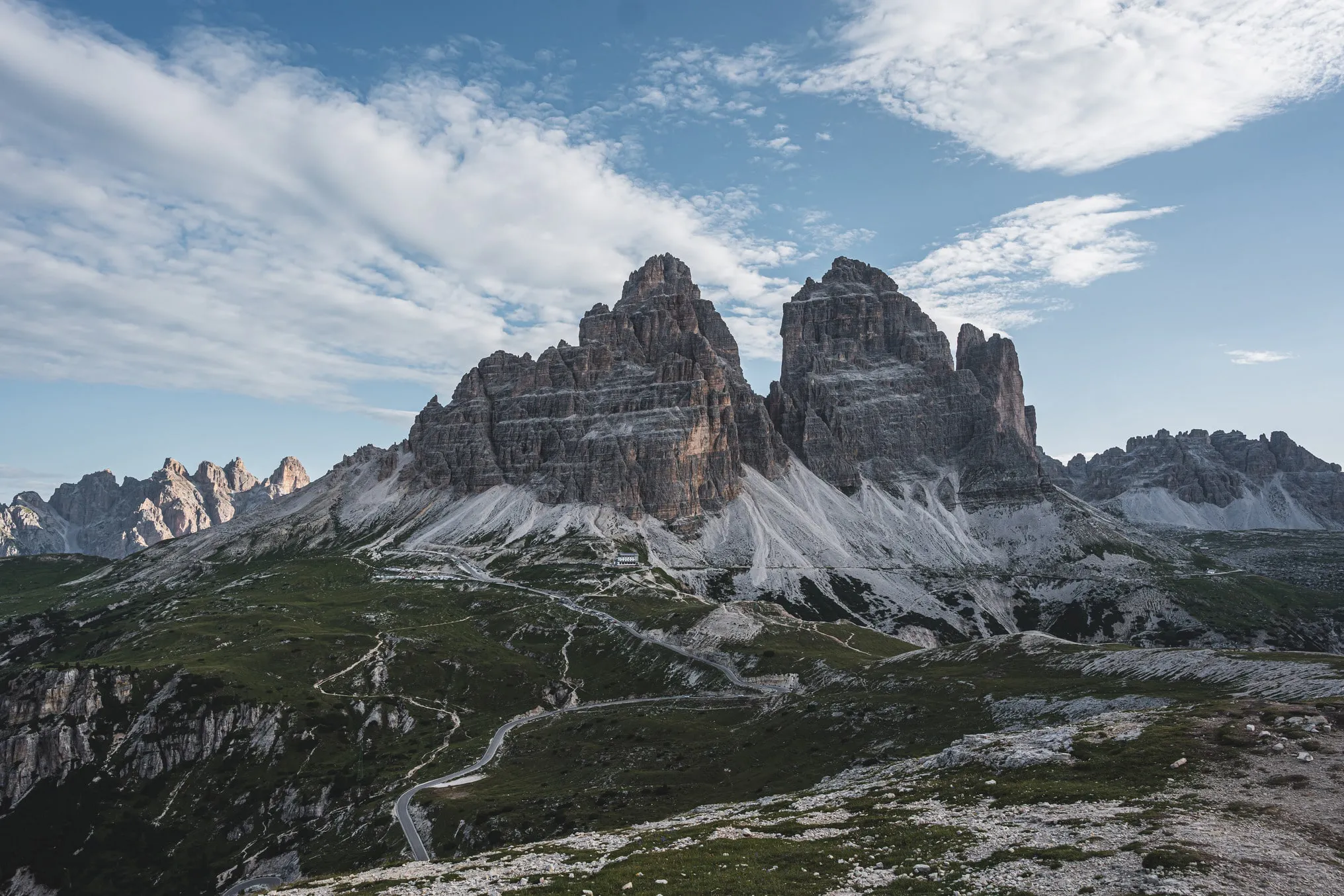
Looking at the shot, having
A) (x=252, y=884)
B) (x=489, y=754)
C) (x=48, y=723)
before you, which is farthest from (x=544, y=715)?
(x=48, y=723)

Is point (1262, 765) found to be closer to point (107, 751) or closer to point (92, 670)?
point (107, 751)

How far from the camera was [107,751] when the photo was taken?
443 ft

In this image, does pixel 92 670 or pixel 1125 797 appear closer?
pixel 1125 797

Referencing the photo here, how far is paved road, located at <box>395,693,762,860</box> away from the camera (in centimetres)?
8225

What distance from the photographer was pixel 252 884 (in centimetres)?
10169

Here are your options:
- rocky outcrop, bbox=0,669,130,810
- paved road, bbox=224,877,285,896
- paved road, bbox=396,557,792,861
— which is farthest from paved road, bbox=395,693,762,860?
rocky outcrop, bbox=0,669,130,810

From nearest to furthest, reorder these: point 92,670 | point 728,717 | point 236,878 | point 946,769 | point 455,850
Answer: point 946,769 < point 455,850 < point 236,878 < point 728,717 < point 92,670

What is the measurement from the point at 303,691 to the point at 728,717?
91.8 metres

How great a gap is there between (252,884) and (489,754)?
3450cm

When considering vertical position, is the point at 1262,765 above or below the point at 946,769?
above

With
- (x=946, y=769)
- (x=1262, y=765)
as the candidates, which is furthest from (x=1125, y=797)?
(x=946, y=769)

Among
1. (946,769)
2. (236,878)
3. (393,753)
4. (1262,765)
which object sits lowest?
(236,878)

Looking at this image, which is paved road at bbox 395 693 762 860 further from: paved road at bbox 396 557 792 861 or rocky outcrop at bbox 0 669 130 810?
rocky outcrop at bbox 0 669 130 810

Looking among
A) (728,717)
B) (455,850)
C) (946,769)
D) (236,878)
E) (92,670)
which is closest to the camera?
(946,769)
